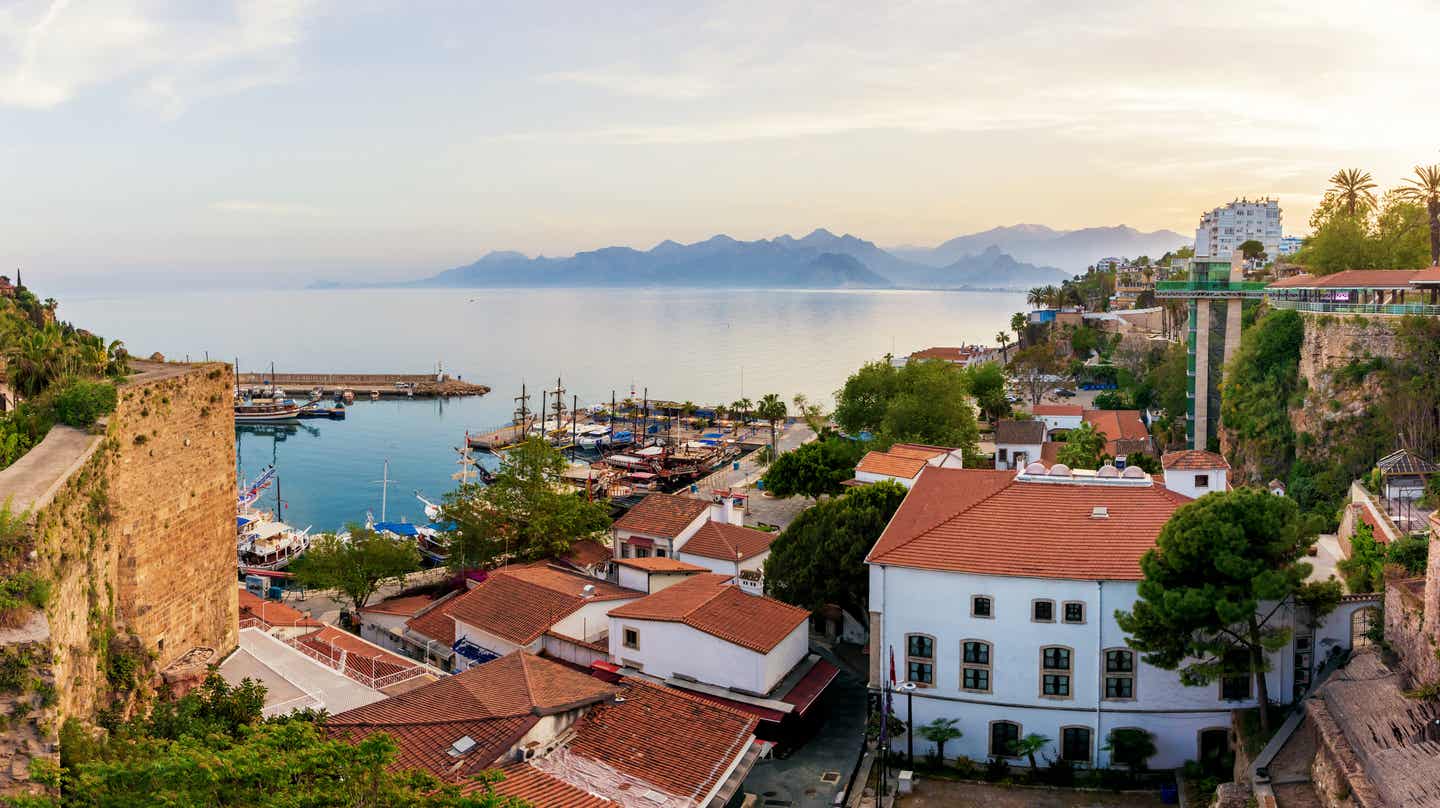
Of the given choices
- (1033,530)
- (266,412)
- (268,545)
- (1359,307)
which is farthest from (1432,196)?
(266,412)

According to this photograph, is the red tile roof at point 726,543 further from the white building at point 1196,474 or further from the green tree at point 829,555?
the white building at point 1196,474

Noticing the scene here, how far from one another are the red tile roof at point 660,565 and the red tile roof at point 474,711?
29.3 feet

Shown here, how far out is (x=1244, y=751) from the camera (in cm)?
1967

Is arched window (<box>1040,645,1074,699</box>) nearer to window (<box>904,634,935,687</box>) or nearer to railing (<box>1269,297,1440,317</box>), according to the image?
window (<box>904,634,935,687</box>)

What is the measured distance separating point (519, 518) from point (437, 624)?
9526 millimetres

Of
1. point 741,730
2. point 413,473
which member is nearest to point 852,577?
point 741,730

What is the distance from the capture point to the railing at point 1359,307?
34562 mm

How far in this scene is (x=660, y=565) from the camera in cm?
3089

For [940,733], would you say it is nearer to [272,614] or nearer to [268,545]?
[272,614]

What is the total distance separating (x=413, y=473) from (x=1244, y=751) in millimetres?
64384

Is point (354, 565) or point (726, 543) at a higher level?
point (726, 543)

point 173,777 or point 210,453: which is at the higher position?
point 210,453

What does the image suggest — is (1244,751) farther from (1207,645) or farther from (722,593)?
(722,593)

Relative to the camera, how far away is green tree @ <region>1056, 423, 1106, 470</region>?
42.4 meters
